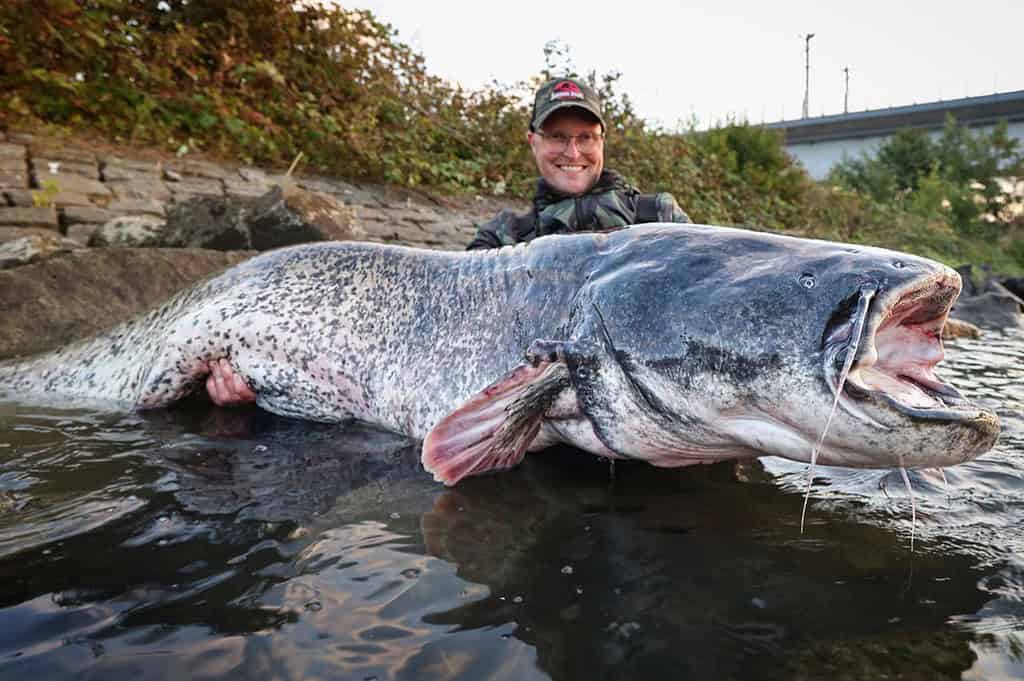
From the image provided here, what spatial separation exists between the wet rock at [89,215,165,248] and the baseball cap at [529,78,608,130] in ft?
10.5

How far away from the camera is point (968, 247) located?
639 inches

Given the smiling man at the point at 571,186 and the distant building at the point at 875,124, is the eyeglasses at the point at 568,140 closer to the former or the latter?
the smiling man at the point at 571,186

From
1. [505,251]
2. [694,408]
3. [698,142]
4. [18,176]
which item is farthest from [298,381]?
[698,142]

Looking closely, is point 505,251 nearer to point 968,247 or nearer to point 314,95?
point 314,95

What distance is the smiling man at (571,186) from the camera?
161 inches

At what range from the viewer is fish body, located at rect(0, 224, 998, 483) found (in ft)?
5.08

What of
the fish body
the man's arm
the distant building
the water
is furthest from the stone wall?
the distant building

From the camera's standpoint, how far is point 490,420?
2051 mm

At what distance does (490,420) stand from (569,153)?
2667mm

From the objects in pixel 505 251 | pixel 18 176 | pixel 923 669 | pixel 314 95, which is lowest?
pixel 923 669

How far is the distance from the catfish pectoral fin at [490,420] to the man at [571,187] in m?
2.16

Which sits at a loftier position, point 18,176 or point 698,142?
point 698,142

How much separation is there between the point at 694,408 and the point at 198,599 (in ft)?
4.21

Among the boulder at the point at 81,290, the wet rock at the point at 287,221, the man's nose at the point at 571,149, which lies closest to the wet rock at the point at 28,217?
the boulder at the point at 81,290
